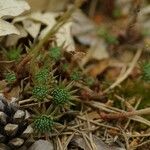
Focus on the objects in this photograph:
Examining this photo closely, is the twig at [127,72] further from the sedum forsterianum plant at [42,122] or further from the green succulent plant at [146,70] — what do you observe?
the sedum forsterianum plant at [42,122]

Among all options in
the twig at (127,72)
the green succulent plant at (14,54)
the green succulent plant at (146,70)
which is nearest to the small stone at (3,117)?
the green succulent plant at (14,54)

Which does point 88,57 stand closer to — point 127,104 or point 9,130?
point 127,104

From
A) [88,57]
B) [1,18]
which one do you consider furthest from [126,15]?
[1,18]

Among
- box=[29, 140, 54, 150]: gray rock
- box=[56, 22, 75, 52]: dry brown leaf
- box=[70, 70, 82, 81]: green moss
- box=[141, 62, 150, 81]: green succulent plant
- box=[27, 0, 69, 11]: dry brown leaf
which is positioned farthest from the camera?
box=[27, 0, 69, 11]: dry brown leaf

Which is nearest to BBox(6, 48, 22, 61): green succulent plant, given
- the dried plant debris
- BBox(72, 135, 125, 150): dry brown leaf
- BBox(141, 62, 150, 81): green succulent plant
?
the dried plant debris

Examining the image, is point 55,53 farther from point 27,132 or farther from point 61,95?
point 27,132

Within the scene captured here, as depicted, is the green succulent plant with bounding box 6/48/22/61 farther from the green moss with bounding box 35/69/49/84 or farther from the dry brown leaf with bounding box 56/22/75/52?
the dry brown leaf with bounding box 56/22/75/52
